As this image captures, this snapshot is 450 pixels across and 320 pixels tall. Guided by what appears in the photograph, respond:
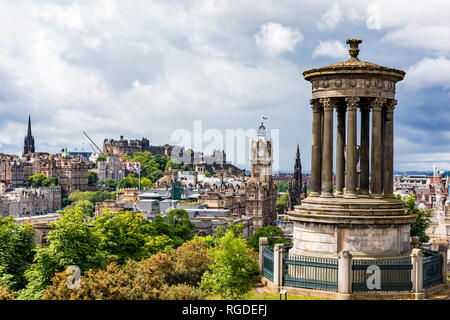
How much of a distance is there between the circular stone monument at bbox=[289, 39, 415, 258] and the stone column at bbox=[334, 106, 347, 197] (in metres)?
0.06

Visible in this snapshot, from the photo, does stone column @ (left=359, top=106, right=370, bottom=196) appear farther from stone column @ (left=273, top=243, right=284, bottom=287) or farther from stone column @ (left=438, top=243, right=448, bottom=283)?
stone column @ (left=273, top=243, right=284, bottom=287)

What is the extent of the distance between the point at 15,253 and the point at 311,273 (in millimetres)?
31806

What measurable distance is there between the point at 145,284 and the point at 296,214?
955 centimetres

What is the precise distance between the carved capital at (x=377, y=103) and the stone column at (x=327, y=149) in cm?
241

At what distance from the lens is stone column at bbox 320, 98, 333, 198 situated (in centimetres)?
3909

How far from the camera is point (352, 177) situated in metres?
38.7

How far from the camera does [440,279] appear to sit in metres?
38.8

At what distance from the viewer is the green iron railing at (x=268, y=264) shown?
3909cm

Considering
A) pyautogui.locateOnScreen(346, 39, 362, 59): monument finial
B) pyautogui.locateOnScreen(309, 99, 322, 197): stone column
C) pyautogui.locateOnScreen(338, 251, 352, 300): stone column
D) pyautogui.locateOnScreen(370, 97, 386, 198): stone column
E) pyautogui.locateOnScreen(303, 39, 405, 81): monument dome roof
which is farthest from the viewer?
pyautogui.locateOnScreen(346, 39, 362, 59): monument finial

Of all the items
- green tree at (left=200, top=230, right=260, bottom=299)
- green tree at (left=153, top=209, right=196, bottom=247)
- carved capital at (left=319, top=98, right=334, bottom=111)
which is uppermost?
carved capital at (left=319, top=98, right=334, bottom=111)

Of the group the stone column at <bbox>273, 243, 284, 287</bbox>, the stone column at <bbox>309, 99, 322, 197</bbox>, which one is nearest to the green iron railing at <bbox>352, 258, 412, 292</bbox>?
the stone column at <bbox>273, 243, 284, 287</bbox>
